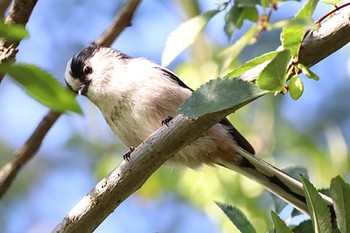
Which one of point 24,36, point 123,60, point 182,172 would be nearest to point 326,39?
point 24,36

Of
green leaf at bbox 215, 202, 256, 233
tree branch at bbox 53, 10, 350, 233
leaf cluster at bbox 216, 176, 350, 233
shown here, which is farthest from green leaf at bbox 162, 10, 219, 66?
leaf cluster at bbox 216, 176, 350, 233

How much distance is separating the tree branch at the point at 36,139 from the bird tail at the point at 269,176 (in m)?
0.79

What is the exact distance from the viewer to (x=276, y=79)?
1172mm

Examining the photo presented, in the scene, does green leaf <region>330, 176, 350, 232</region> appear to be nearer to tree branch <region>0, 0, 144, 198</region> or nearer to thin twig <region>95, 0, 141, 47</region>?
tree branch <region>0, 0, 144, 198</region>

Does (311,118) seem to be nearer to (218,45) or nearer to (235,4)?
(218,45)

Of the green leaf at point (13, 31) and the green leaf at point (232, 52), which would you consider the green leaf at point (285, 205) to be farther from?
the green leaf at point (13, 31)

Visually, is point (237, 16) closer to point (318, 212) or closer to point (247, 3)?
point (247, 3)

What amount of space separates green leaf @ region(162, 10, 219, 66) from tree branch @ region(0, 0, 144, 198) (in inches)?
16.8

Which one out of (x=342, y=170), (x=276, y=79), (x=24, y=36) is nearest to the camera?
(x=24, y=36)

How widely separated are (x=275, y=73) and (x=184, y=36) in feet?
2.96

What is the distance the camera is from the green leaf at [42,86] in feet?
2.07

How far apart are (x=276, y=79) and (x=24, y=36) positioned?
0.59 m

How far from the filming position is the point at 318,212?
1303mm

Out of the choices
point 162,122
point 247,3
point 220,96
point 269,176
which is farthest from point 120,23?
point 220,96
